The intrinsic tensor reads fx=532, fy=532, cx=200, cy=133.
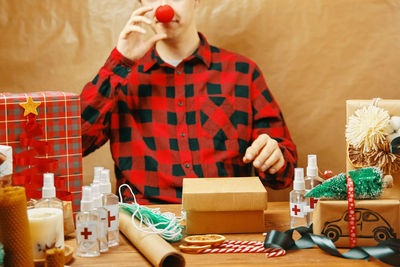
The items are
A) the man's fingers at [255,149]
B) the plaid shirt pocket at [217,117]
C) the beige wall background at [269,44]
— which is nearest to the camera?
the man's fingers at [255,149]

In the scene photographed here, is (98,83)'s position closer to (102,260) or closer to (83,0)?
(83,0)

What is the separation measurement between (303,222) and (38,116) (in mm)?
717

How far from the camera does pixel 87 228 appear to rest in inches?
44.6

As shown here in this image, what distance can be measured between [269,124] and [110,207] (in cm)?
88

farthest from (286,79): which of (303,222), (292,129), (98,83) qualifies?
(303,222)

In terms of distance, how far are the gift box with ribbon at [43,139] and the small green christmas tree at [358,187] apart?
0.60 m

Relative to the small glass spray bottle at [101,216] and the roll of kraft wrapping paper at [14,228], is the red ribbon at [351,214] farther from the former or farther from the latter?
the roll of kraft wrapping paper at [14,228]

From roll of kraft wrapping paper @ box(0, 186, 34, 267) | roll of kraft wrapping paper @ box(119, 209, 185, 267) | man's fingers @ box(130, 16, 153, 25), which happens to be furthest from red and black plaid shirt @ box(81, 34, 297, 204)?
roll of kraft wrapping paper @ box(0, 186, 34, 267)

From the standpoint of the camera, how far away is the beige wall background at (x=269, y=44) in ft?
7.18

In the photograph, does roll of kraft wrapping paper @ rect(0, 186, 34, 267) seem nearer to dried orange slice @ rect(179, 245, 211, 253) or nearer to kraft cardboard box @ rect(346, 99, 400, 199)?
dried orange slice @ rect(179, 245, 211, 253)

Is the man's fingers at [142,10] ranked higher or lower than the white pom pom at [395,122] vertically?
higher

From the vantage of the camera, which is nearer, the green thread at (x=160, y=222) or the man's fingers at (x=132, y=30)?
the green thread at (x=160, y=222)

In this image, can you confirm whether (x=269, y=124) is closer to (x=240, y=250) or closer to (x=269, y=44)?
(x=269, y=44)

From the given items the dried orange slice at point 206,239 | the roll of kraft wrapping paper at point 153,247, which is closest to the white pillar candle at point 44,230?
the roll of kraft wrapping paper at point 153,247
